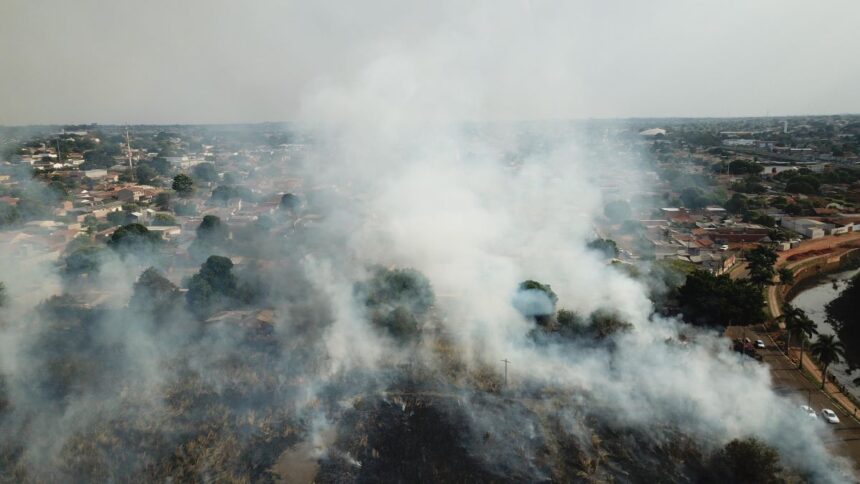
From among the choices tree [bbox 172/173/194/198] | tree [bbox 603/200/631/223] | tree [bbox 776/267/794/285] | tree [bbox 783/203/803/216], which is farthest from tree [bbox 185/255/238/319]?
tree [bbox 783/203/803/216]

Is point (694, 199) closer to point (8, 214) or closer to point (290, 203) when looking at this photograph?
point (290, 203)

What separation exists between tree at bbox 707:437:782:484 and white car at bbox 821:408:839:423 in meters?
2.68

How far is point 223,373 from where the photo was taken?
11.4 meters

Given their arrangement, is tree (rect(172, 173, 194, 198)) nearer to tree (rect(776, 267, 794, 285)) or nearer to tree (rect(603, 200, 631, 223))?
tree (rect(603, 200, 631, 223))

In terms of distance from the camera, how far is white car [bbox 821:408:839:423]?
10.2 metres

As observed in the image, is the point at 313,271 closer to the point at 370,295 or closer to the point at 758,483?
the point at 370,295

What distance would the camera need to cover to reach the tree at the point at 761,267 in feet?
60.2

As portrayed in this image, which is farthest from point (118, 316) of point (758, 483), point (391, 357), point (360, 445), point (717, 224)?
point (717, 224)

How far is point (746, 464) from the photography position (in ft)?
26.6

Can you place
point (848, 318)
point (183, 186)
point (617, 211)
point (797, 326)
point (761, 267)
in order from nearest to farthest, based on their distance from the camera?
point (797, 326) → point (848, 318) → point (761, 267) → point (617, 211) → point (183, 186)

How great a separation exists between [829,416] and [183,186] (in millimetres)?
31212

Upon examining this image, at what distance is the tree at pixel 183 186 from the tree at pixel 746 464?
29.8m

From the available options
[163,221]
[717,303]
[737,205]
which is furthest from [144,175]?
[737,205]

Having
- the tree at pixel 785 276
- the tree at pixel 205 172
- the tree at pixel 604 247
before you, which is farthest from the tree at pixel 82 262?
the tree at pixel 785 276
